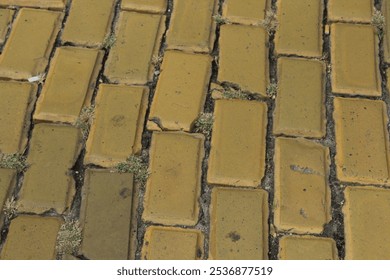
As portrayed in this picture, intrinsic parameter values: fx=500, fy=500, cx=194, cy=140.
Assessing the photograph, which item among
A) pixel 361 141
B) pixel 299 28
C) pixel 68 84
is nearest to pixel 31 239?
pixel 68 84

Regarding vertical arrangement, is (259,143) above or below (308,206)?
above

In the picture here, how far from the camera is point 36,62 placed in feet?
9.28

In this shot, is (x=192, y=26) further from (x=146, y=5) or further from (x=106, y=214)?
(x=106, y=214)

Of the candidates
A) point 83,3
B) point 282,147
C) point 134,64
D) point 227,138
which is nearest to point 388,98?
point 282,147

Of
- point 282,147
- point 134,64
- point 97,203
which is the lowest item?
point 97,203

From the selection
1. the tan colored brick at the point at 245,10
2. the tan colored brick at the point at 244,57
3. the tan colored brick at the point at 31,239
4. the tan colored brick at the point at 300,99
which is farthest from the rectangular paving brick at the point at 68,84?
the tan colored brick at the point at 300,99

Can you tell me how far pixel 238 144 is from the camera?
2562mm

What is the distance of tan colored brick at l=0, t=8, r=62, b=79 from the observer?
9.18 feet

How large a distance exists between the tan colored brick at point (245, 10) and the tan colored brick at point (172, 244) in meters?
1.35

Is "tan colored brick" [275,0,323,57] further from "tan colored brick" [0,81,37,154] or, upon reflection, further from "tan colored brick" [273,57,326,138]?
"tan colored brick" [0,81,37,154]

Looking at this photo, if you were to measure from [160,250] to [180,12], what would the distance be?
147cm

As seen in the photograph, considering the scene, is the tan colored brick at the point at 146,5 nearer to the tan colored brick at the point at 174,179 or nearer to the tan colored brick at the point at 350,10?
the tan colored brick at the point at 174,179

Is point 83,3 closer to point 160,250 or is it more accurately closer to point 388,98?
point 160,250

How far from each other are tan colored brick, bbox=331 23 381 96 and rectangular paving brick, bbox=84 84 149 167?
1.08 meters
